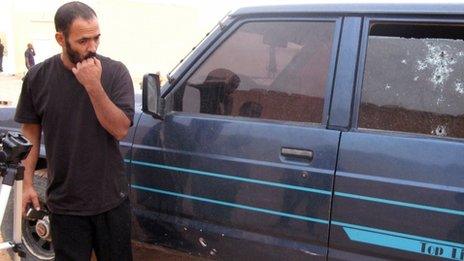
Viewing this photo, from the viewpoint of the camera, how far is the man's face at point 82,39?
2223 mm

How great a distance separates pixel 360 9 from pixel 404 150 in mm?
691

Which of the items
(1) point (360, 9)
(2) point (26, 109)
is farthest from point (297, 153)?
(2) point (26, 109)

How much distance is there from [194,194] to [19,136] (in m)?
0.91

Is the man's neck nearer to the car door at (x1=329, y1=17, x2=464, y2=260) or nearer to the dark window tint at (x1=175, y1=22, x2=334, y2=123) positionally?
the dark window tint at (x1=175, y1=22, x2=334, y2=123)

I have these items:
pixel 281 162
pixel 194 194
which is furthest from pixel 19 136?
pixel 281 162

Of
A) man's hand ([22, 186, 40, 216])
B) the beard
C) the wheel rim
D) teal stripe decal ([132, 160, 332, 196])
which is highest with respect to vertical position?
the beard

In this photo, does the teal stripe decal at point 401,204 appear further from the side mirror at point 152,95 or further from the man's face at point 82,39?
the man's face at point 82,39

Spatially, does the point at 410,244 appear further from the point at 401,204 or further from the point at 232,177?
the point at 232,177

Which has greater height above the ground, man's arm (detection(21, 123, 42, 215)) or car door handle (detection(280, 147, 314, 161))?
car door handle (detection(280, 147, 314, 161))

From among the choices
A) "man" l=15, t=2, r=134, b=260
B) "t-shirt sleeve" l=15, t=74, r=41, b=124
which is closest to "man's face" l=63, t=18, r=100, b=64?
"man" l=15, t=2, r=134, b=260

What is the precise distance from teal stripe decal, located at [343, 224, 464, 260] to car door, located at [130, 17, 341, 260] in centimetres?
15

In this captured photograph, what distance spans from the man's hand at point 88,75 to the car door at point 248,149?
0.71 metres

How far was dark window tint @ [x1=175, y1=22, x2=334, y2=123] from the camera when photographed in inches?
99.6

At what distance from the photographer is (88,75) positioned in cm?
218
